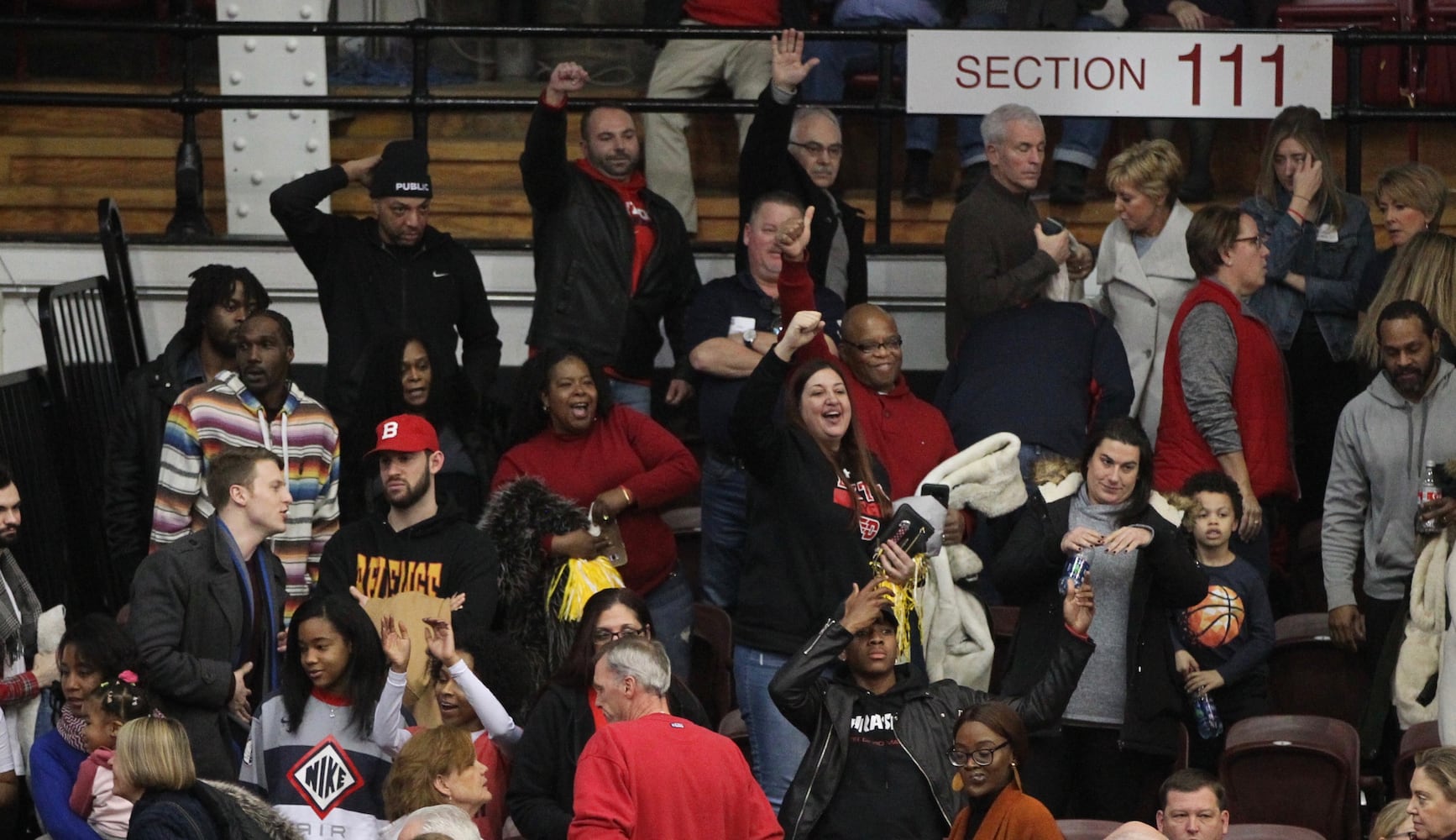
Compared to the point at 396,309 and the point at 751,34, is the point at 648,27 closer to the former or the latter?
the point at 751,34

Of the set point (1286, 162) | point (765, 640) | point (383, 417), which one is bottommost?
point (765, 640)

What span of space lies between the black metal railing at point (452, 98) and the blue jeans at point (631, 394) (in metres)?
1.15

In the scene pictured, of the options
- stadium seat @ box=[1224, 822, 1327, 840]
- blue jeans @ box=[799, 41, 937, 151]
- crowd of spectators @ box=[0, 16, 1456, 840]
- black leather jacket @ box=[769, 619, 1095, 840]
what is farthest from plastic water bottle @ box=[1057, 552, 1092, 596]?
blue jeans @ box=[799, 41, 937, 151]

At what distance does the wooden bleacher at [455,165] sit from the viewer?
1055cm

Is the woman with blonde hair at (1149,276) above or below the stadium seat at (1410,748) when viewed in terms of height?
above

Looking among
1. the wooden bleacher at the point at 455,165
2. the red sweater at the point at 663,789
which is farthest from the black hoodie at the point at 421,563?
the wooden bleacher at the point at 455,165

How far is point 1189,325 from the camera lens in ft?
26.3

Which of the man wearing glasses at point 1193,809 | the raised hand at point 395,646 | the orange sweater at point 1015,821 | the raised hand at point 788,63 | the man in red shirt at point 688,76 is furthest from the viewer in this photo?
the man in red shirt at point 688,76

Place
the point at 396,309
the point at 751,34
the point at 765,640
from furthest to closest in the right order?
the point at 751,34, the point at 396,309, the point at 765,640

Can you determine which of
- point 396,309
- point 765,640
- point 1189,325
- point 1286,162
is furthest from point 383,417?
point 1286,162

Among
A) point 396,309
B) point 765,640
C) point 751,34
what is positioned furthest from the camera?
point 751,34

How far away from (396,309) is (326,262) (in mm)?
321

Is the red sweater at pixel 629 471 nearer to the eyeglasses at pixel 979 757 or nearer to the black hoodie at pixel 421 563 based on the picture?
the black hoodie at pixel 421 563

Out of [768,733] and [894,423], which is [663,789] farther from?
[894,423]
